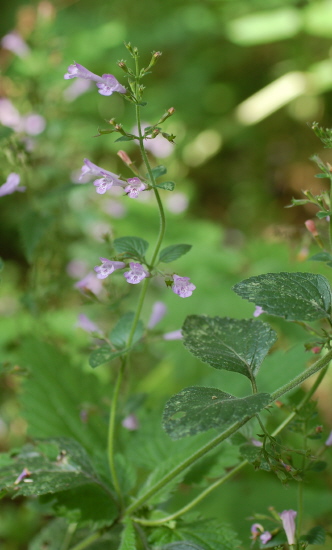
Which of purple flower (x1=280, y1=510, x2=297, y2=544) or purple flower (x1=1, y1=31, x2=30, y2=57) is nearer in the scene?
purple flower (x1=280, y1=510, x2=297, y2=544)

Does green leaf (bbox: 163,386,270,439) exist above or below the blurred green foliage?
above

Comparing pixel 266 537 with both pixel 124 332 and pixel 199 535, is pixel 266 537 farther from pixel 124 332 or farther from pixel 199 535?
pixel 124 332

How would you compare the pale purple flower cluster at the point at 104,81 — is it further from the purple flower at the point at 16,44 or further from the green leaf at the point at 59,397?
the purple flower at the point at 16,44

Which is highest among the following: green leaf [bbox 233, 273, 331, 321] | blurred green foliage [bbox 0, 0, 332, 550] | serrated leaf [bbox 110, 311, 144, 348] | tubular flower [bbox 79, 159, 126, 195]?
tubular flower [bbox 79, 159, 126, 195]

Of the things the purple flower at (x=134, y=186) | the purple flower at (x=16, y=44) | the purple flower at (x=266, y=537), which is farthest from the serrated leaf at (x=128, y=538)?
the purple flower at (x=16, y=44)

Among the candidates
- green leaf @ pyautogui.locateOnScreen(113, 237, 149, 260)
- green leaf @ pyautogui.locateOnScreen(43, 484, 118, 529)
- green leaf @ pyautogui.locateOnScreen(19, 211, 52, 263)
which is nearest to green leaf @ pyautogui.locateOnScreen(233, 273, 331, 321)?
green leaf @ pyautogui.locateOnScreen(113, 237, 149, 260)

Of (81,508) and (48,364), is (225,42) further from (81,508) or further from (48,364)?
(81,508)

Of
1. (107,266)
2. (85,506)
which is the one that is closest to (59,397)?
(85,506)

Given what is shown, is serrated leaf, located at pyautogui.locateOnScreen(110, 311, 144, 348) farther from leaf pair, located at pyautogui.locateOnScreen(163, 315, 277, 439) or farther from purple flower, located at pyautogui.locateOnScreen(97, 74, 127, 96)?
purple flower, located at pyautogui.locateOnScreen(97, 74, 127, 96)
